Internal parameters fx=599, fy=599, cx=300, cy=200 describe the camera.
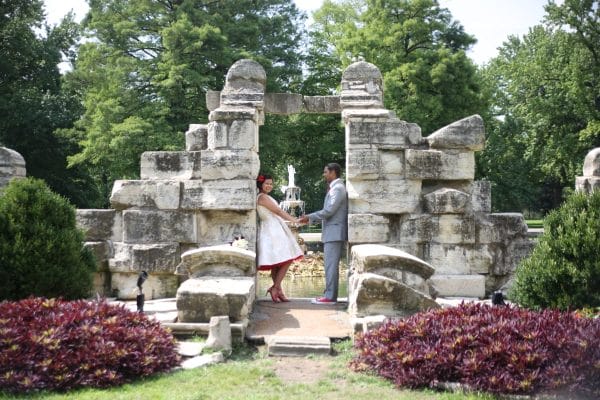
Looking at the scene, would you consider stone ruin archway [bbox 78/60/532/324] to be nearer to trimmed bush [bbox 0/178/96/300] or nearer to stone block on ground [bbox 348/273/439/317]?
trimmed bush [bbox 0/178/96/300]

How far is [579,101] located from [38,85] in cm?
2203

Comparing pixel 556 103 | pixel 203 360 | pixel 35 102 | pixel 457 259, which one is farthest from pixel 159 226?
pixel 556 103

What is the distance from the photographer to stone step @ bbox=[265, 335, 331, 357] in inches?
248

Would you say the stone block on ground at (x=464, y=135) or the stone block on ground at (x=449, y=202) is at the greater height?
the stone block on ground at (x=464, y=135)

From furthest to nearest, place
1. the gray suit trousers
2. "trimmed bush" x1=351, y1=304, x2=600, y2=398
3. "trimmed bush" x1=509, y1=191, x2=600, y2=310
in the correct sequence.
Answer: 1. the gray suit trousers
2. "trimmed bush" x1=509, y1=191, x2=600, y2=310
3. "trimmed bush" x1=351, y1=304, x2=600, y2=398

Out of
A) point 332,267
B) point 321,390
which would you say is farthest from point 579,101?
point 321,390

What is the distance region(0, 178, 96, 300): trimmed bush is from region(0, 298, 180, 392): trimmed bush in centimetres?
90

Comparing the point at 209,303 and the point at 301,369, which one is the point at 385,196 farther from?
the point at 301,369

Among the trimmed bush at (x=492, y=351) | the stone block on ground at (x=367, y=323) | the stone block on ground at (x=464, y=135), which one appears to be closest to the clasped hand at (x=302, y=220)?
the stone block on ground at (x=464, y=135)

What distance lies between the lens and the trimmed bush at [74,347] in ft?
16.8

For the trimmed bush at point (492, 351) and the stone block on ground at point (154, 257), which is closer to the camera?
the trimmed bush at point (492, 351)

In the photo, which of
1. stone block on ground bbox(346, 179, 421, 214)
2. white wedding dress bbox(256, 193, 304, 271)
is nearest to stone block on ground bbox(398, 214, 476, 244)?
stone block on ground bbox(346, 179, 421, 214)

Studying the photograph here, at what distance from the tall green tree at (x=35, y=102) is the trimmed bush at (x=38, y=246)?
Result: 17.6 metres

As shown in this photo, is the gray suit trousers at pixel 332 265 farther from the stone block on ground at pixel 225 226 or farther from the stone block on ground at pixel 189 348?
the stone block on ground at pixel 189 348
